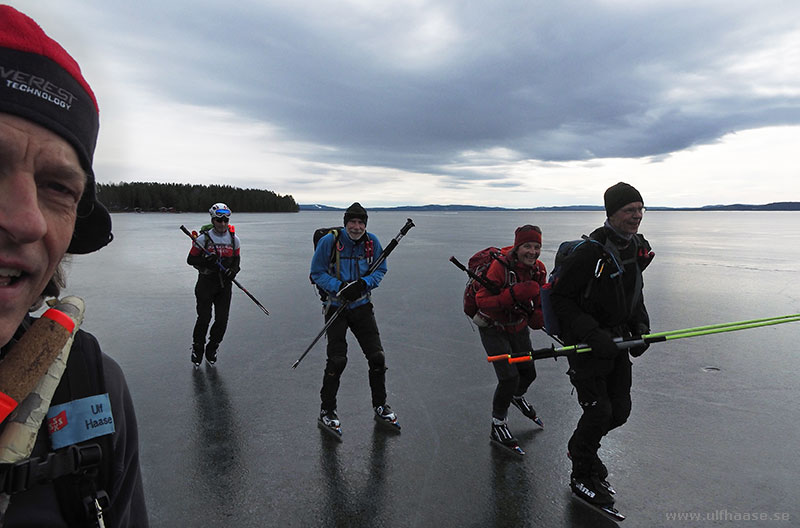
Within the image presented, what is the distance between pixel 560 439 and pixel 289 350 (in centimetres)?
433

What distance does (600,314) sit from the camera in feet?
12.3

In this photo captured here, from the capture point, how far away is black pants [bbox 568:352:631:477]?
12.0 feet

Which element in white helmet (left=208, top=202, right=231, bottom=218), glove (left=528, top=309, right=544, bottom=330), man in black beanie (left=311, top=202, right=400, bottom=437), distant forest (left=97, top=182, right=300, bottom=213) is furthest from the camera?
distant forest (left=97, top=182, right=300, bottom=213)

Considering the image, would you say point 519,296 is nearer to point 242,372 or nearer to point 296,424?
point 296,424

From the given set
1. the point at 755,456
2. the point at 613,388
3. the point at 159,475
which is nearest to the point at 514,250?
the point at 613,388

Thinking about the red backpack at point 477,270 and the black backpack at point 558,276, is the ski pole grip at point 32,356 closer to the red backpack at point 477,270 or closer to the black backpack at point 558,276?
the black backpack at point 558,276

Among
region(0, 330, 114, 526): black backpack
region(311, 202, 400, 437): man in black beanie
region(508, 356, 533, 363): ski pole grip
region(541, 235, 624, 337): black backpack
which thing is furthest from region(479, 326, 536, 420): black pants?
region(0, 330, 114, 526): black backpack

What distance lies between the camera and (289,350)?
7180mm

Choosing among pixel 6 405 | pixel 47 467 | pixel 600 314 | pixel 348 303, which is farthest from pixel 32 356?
pixel 348 303

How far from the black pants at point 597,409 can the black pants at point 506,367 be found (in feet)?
2.38

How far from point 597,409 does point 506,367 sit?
1.00 m

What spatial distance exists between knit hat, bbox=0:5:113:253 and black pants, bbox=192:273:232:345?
5.90 metres

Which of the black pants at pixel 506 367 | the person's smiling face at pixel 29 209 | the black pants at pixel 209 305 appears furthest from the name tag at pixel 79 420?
the black pants at pixel 209 305

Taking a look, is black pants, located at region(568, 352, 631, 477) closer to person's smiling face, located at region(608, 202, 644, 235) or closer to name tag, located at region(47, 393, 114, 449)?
person's smiling face, located at region(608, 202, 644, 235)
